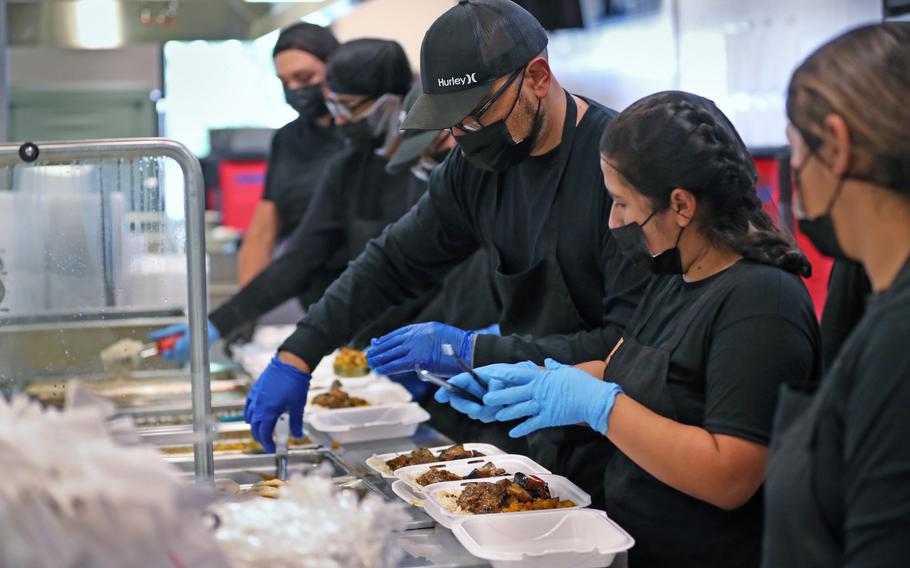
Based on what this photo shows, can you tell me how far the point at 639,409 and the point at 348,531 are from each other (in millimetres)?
593

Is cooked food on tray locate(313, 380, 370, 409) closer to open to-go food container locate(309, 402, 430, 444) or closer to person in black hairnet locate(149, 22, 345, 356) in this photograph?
open to-go food container locate(309, 402, 430, 444)

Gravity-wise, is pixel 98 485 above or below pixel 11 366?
above

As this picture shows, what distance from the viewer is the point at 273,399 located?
2582 mm

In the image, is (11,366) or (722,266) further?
(11,366)

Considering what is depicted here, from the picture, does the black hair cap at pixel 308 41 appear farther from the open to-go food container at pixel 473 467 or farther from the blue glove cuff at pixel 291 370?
the open to-go food container at pixel 473 467

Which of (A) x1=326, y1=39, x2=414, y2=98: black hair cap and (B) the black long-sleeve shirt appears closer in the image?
(B) the black long-sleeve shirt

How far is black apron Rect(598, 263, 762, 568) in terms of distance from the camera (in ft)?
5.95

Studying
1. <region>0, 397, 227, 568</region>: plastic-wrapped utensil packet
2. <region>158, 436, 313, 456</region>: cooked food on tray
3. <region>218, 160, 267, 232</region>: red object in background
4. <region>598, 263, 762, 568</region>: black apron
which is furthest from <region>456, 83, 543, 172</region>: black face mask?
<region>218, 160, 267, 232</region>: red object in background

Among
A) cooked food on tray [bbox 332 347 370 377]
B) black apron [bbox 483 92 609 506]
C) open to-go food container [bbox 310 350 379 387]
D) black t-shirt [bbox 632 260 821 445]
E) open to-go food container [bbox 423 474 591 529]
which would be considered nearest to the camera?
black t-shirt [bbox 632 260 821 445]

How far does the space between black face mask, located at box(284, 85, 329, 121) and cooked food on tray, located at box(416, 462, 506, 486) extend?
2.30m

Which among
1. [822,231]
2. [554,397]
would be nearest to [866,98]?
[822,231]

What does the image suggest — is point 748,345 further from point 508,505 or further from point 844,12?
point 844,12


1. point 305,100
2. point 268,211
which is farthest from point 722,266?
point 268,211

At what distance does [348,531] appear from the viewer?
1386 mm
